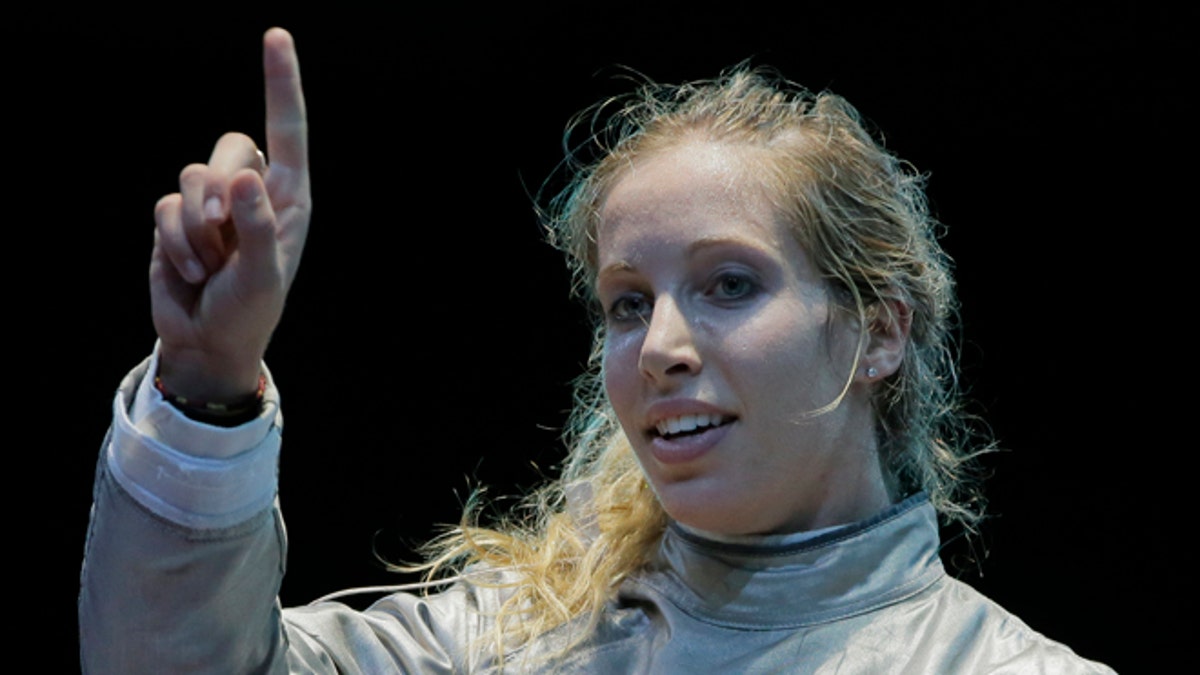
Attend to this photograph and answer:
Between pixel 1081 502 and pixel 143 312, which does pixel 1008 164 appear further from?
pixel 143 312

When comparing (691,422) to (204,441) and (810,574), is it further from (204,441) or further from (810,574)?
(204,441)

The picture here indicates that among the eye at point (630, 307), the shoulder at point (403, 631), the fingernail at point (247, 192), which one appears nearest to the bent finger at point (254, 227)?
the fingernail at point (247, 192)

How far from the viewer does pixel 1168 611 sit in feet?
8.21

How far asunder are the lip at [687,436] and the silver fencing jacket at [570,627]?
0.36 feet

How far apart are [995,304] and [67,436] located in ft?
4.72

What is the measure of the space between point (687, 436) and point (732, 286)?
0.51 feet

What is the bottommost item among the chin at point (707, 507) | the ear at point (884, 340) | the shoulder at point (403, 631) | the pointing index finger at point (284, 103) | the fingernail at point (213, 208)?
the shoulder at point (403, 631)

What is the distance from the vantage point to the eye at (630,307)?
1.67 m

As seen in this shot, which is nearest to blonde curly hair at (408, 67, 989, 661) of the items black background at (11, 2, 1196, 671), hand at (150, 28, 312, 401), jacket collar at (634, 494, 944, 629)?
jacket collar at (634, 494, 944, 629)

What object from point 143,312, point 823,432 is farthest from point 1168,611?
point 143,312

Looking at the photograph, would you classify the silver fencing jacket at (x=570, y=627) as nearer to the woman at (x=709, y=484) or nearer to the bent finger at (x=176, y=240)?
the woman at (x=709, y=484)

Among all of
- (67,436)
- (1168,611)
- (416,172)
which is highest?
(416,172)

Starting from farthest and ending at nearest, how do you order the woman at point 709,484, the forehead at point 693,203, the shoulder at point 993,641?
the forehead at point 693,203 < the shoulder at point 993,641 < the woman at point 709,484

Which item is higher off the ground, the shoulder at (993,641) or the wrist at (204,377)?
the wrist at (204,377)
